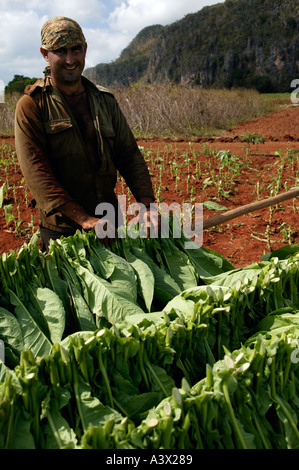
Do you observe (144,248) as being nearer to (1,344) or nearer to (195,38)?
(1,344)

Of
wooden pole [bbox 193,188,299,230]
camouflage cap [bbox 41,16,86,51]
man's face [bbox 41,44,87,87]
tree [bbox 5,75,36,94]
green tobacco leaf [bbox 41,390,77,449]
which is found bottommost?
green tobacco leaf [bbox 41,390,77,449]

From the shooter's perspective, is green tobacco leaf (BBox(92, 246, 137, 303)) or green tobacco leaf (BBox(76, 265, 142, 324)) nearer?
green tobacco leaf (BBox(76, 265, 142, 324))

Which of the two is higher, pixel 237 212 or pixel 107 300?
pixel 237 212

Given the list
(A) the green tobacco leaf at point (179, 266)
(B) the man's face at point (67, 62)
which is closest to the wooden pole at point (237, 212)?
(A) the green tobacco leaf at point (179, 266)

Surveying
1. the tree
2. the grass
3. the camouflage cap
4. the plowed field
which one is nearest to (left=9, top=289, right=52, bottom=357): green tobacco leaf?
the camouflage cap

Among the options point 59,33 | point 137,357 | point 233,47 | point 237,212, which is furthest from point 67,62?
point 233,47

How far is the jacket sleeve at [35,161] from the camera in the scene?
2.08 meters

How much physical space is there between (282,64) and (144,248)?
49445mm

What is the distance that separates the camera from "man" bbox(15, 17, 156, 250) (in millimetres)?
2096

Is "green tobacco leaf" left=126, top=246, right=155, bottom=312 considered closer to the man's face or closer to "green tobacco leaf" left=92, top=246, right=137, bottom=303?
"green tobacco leaf" left=92, top=246, right=137, bottom=303

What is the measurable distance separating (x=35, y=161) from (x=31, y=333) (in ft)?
3.32

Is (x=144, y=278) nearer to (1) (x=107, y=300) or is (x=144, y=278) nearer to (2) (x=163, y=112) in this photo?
(1) (x=107, y=300)

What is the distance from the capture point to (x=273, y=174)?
6387mm

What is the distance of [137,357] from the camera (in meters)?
1.21
